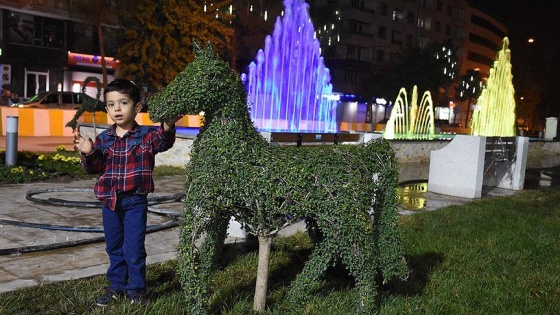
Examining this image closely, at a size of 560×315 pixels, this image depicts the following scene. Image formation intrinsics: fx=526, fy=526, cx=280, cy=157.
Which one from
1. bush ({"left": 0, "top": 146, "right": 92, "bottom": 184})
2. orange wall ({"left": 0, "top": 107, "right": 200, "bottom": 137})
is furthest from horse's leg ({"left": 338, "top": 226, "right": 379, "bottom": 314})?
orange wall ({"left": 0, "top": 107, "right": 200, "bottom": 137})

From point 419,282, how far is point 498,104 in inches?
746

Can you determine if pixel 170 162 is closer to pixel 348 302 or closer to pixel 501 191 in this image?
pixel 501 191

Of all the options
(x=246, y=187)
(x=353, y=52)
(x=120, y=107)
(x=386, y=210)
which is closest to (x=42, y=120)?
(x=120, y=107)

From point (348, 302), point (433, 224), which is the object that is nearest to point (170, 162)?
point (433, 224)

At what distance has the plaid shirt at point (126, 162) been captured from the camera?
3865 millimetres

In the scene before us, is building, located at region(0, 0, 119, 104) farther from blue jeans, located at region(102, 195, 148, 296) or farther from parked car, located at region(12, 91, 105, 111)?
blue jeans, located at region(102, 195, 148, 296)

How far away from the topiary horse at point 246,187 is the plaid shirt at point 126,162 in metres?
0.51

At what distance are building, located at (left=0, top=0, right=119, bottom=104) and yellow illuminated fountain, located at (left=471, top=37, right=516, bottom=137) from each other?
21360 mm

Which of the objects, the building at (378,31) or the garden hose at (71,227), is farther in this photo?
the building at (378,31)

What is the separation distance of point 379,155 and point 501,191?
29.8 ft

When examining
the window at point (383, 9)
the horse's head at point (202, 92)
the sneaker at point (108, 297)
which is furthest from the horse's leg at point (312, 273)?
the window at point (383, 9)

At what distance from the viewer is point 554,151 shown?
23016 millimetres

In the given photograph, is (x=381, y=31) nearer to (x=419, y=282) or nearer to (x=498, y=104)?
(x=498, y=104)

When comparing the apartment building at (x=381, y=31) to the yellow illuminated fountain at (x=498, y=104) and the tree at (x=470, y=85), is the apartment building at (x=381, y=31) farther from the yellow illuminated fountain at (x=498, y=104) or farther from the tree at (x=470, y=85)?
the yellow illuminated fountain at (x=498, y=104)
